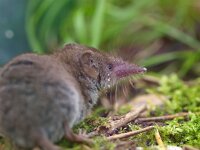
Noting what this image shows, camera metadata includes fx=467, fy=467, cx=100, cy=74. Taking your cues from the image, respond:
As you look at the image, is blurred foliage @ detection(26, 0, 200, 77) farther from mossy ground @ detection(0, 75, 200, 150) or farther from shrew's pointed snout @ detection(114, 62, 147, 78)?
shrew's pointed snout @ detection(114, 62, 147, 78)

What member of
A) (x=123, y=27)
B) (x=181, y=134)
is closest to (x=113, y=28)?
(x=123, y=27)

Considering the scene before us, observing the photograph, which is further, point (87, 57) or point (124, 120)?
point (124, 120)

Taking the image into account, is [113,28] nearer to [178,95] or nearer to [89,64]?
[178,95]

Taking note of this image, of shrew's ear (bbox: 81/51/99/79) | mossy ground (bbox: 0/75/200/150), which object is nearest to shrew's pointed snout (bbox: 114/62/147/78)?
shrew's ear (bbox: 81/51/99/79)

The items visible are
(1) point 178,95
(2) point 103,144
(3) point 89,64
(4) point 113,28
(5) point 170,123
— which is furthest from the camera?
(4) point 113,28

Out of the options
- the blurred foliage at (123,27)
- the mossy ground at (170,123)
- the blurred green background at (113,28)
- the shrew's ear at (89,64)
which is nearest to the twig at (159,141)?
the mossy ground at (170,123)

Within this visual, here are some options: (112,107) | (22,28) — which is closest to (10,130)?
(112,107)

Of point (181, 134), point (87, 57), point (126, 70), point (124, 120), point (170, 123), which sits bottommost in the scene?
point (181, 134)
